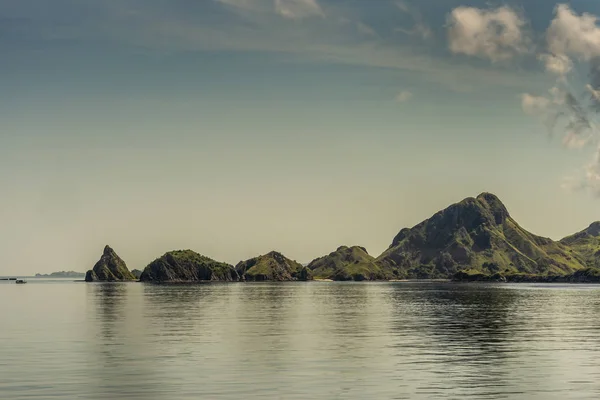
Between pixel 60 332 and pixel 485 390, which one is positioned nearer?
pixel 485 390

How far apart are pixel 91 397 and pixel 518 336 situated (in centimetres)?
6166

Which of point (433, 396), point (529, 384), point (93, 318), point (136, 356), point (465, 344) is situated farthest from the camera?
point (93, 318)

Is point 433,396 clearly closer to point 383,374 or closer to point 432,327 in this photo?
point 383,374

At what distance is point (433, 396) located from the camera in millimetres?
49750

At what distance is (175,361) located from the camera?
225ft


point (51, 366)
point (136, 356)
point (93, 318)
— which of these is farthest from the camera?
point (93, 318)

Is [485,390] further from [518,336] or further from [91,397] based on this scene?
[518,336]

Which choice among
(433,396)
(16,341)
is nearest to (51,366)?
(16,341)

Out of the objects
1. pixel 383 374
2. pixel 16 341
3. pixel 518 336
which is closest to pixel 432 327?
pixel 518 336

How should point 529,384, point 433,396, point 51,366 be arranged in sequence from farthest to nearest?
point 51,366, point 529,384, point 433,396

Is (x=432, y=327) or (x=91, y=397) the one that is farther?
(x=432, y=327)

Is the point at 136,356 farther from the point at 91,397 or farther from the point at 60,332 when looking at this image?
the point at 60,332

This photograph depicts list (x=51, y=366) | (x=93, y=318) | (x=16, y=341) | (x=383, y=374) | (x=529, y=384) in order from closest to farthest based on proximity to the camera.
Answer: (x=529, y=384) < (x=383, y=374) < (x=51, y=366) < (x=16, y=341) < (x=93, y=318)

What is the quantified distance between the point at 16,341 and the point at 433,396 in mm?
59709
